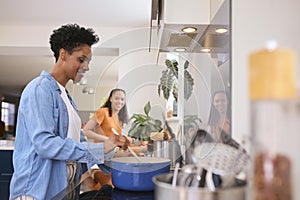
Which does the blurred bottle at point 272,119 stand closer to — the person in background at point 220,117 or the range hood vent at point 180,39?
the person in background at point 220,117

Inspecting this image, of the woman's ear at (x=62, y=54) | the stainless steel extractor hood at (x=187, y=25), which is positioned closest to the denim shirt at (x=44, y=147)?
the woman's ear at (x=62, y=54)

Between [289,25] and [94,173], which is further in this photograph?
[94,173]

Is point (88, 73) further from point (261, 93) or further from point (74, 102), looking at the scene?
point (261, 93)

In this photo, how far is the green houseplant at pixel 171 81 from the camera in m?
1.19

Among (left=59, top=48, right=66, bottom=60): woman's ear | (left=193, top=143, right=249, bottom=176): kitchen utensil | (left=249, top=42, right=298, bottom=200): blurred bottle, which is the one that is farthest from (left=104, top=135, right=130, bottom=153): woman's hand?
(left=249, top=42, right=298, bottom=200): blurred bottle

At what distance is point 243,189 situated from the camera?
1.37 feet

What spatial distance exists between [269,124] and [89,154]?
→ 734 millimetres

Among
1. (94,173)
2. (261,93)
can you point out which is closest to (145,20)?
(94,173)

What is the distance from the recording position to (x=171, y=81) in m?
1.21

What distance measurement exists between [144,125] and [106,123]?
152 millimetres

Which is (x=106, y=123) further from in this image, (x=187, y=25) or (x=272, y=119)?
(x=272, y=119)

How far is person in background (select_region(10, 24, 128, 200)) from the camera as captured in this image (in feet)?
3.25

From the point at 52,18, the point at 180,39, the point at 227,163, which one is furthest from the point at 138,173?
the point at 52,18

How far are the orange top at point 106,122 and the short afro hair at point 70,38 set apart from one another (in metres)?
0.30
